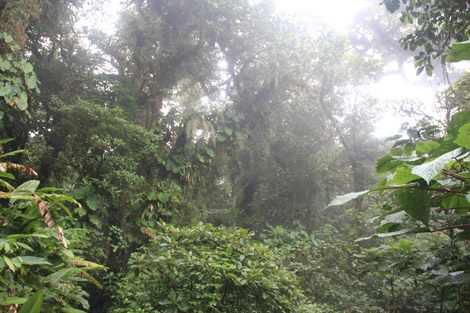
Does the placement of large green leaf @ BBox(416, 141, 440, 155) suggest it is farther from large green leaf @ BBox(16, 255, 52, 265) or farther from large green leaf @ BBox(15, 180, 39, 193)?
large green leaf @ BBox(15, 180, 39, 193)

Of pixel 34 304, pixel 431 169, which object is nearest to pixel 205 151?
pixel 34 304

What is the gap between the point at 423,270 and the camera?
1.36 m

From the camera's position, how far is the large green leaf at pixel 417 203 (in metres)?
0.61

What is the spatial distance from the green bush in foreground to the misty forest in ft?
0.05

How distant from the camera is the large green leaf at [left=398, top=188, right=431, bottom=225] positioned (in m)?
0.61

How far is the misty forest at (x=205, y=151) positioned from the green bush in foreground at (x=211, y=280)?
16 millimetres

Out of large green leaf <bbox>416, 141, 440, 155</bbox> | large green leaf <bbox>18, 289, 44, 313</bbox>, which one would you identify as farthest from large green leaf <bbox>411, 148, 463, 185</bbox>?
large green leaf <bbox>18, 289, 44, 313</bbox>

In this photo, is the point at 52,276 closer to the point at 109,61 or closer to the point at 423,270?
the point at 423,270

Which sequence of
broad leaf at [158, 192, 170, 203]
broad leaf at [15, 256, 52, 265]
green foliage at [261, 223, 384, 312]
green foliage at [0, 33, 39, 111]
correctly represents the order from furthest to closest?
broad leaf at [158, 192, 170, 203] → green foliage at [0, 33, 39, 111] → green foliage at [261, 223, 384, 312] → broad leaf at [15, 256, 52, 265]

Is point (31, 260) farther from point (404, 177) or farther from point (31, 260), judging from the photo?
point (404, 177)

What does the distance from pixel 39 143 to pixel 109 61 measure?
11.7 feet

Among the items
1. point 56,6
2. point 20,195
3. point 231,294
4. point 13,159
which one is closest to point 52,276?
point 20,195

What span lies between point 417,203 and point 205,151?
6170 millimetres

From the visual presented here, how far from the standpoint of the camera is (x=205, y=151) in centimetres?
669
